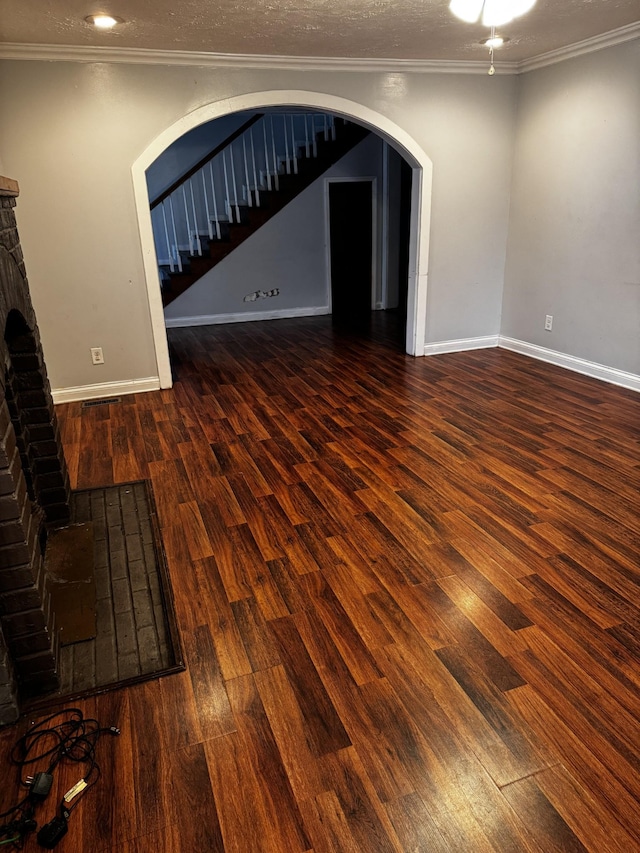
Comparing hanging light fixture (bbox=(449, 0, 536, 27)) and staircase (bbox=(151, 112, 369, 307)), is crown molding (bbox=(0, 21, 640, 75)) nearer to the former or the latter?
hanging light fixture (bbox=(449, 0, 536, 27))

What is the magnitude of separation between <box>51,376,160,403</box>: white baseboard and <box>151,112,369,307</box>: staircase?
8.25 feet

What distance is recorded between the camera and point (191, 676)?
1968mm

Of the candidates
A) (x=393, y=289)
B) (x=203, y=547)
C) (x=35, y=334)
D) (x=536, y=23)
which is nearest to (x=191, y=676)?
(x=203, y=547)

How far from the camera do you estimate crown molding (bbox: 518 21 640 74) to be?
4.09m

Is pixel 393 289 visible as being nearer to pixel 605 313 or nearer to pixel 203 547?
pixel 605 313

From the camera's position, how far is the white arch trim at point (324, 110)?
450 centimetres

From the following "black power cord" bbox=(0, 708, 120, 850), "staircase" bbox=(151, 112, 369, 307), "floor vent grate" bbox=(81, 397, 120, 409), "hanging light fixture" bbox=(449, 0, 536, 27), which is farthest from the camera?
"staircase" bbox=(151, 112, 369, 307)

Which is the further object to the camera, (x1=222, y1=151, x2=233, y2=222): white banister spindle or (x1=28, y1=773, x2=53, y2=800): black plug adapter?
(x1=222, y1=151, x2=233, y2=222): white banister spindle

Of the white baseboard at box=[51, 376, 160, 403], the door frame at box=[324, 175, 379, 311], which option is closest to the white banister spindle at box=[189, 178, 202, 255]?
the door frame at box=[324, 175, 379, 311]

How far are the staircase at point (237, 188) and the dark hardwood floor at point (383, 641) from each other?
371 centimetres

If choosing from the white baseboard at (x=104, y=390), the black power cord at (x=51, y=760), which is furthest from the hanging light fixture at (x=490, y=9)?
the black power cord at (x=51, y=760)

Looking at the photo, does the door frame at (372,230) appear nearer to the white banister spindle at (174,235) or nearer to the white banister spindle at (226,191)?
the white banister spindle at (226,191)

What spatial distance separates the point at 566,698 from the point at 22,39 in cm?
489

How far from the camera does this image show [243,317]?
7.77 m
